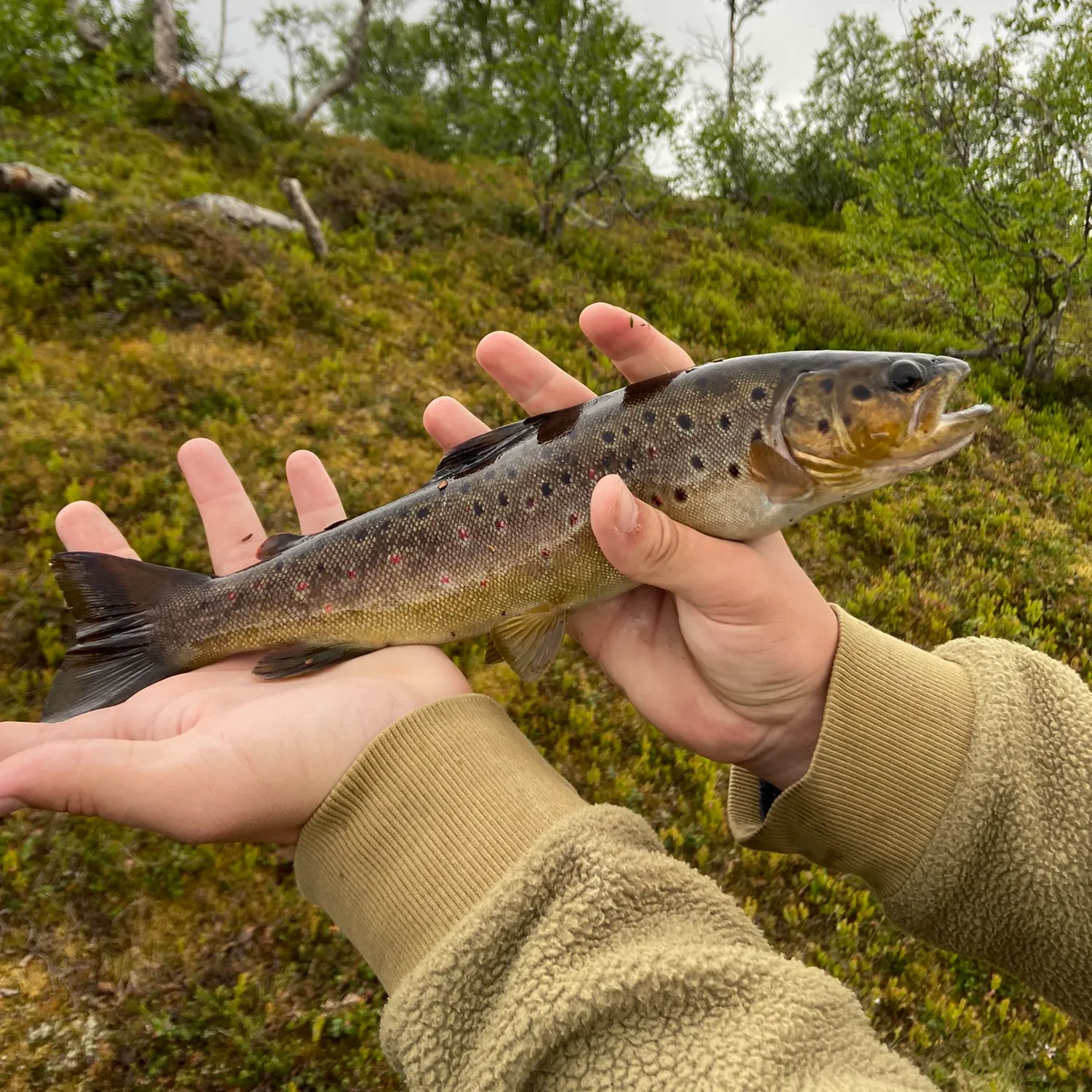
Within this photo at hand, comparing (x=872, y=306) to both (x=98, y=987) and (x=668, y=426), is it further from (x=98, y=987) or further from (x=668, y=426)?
(x=98, y=987)

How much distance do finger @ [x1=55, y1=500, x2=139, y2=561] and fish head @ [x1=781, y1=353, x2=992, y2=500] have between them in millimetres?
4039

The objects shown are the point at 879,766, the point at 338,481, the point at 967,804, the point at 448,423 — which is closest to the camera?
the point at 967,804

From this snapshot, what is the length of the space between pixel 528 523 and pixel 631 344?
1.20 metres

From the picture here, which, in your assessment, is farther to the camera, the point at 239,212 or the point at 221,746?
the point at 239,212

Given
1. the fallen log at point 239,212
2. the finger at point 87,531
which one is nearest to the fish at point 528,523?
the finger at point 87,531

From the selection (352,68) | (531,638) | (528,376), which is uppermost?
(352,68)

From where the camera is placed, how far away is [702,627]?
3408 millimetres

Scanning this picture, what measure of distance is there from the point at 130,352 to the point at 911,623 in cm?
997

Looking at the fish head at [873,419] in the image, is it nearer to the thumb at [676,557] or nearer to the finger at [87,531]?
the thumb at [676,557]

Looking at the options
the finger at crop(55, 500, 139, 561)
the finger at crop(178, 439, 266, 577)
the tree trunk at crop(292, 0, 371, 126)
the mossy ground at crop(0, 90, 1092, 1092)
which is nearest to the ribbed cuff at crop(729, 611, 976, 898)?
the mossy ground at crop(0, 90, 1092, 1092)

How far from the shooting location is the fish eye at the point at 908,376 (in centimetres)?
324

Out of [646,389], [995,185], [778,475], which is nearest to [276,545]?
[646,389]

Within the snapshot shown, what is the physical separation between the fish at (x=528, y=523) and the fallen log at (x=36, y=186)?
35.6 feet

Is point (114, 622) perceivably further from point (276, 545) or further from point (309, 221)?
point (309, 221)
